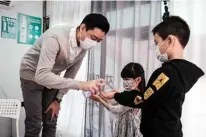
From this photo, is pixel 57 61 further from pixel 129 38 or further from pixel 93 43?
pixel 129 38

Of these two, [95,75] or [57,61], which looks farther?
[95,75]

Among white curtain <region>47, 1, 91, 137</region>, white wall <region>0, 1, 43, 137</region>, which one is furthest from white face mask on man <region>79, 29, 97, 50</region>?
white wall <region>0, 1, 43, 137</region>

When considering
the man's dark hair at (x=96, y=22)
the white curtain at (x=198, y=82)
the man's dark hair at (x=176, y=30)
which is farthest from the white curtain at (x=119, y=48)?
the man's dark hair at (x=176, y=30)

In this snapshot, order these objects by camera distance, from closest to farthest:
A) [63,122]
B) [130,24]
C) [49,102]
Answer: [49,102], [130,24], [63,122]

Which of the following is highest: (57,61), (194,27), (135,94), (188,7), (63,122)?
(188,7)

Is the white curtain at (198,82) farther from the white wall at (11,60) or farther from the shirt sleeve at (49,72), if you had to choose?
the white wall at (11,60)

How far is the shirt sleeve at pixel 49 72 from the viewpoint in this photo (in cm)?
136

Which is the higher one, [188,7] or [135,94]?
[188,7]

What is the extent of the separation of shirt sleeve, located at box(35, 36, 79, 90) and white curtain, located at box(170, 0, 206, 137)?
0.96 metres

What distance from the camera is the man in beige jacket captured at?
1368 millimetres

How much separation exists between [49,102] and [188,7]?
1325 millimetres

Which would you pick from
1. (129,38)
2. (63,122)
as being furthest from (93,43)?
(63,122)

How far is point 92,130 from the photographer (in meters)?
2.49

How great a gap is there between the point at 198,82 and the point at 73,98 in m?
1.57
